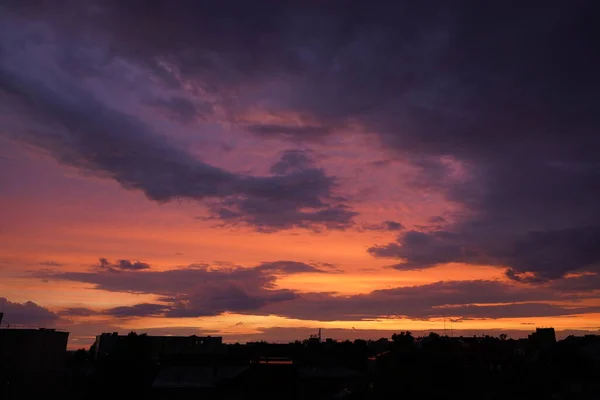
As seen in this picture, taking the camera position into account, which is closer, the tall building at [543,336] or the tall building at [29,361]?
the tall building at [29,361]

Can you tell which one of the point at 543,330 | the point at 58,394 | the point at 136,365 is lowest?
the point at 58,394

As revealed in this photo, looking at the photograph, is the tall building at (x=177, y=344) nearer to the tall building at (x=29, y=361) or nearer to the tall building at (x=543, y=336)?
the tall building at (x=29, y=361)

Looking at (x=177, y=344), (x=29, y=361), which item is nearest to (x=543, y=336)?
(x=177, y=344)

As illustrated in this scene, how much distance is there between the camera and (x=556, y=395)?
49.9 m

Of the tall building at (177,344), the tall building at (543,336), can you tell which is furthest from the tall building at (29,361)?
the tall building at (543,336)

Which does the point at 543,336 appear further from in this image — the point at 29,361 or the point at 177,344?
the point at 29,361

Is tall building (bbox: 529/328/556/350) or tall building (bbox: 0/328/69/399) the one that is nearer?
tall building (bbox: 0/328/69/399)

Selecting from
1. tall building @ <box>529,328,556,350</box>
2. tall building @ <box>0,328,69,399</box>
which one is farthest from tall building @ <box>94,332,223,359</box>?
tall building @ <box>529,328,556,350</box>

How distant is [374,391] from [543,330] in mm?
110236

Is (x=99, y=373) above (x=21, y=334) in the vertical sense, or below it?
below

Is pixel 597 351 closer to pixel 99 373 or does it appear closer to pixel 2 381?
pixel 99 373

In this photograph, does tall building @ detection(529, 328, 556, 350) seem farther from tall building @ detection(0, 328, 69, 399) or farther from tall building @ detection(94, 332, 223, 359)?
tall building @ detection(0, 328, 69, 399)

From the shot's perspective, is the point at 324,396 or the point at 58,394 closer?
the point at 324,396

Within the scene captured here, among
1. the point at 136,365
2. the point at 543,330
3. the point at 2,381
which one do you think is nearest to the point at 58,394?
the point at 2,381
